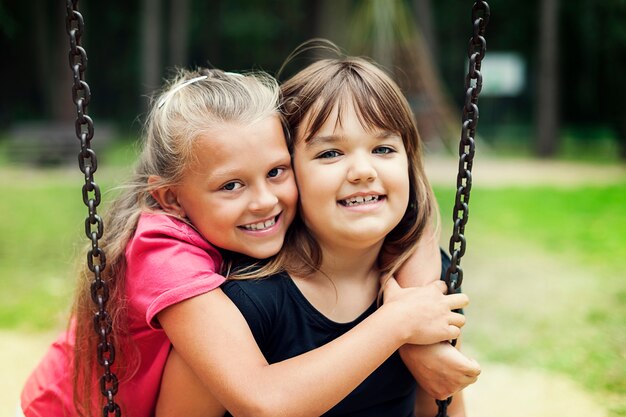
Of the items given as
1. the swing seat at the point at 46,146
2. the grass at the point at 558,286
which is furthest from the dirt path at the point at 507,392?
the swing seat at the point at 46,146

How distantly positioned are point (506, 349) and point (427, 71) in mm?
9974

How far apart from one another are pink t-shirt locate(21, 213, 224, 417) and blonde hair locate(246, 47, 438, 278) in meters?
0.19

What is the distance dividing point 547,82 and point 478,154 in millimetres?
2194

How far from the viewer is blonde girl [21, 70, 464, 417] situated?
5.94 ft

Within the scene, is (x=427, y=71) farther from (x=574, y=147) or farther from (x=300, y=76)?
(x=300, y=76)

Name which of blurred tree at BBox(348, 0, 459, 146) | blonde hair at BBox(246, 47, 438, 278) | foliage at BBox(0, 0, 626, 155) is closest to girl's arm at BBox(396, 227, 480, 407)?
blonde hair at BBox(246, 47, 438, 278)

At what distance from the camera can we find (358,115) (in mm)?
1985

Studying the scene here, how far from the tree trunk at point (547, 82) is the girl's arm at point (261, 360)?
49.7 ft

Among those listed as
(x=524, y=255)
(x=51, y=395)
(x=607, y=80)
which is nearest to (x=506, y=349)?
(x=524, y=255)

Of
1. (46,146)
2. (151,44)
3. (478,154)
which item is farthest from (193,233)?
(478,154)

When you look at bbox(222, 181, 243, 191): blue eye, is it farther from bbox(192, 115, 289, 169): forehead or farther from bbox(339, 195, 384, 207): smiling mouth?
bbox(339, 195, 384, 207): smiling mouth

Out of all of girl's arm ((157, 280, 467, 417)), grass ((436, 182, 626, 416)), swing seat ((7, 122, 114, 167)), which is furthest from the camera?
swing seat ((7, 122, 114, 167))

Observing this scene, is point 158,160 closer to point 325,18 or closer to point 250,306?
point 250,306

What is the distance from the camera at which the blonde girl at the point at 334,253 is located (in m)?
1.83
